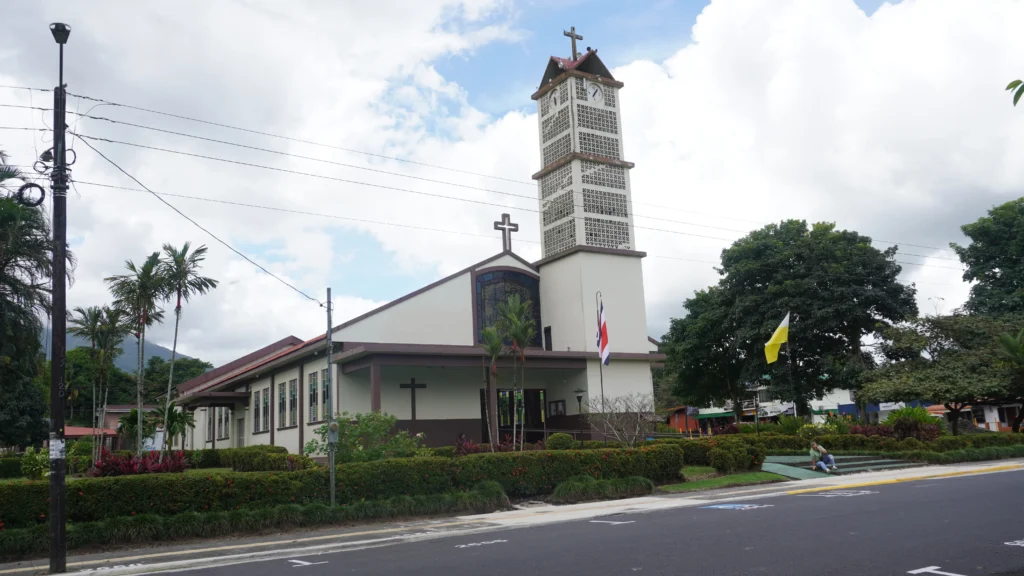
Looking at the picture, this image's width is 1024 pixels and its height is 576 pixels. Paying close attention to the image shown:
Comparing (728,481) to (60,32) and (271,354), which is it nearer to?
(60,32)

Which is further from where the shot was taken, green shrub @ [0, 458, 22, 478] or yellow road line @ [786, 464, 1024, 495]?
green shrub @ [0, 458, 22, 478]

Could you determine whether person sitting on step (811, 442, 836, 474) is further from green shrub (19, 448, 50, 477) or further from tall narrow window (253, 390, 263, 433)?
tall narrow window (253, 390, 263, 433)

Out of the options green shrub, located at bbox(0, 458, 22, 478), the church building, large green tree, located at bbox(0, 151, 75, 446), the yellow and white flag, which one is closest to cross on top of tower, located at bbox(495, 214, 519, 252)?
the church building

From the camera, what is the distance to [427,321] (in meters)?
31.0

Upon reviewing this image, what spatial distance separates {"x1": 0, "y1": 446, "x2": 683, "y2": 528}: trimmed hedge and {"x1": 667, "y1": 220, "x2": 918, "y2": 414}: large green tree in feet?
61.8

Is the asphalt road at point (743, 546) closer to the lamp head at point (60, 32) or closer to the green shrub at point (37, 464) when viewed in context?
the lamp head at point (60, 32)

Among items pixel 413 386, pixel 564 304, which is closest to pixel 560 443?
pixel 413 386

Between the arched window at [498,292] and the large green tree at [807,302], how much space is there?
11743 millimetres

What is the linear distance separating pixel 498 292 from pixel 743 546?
23.7 m

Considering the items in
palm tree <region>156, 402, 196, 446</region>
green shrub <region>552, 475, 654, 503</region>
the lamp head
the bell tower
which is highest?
the bell tower

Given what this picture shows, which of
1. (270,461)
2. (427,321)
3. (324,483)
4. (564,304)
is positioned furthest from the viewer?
(564,304)

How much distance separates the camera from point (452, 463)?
17.8 meters

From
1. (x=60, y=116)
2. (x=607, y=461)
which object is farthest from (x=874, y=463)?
(x=60, y=116)

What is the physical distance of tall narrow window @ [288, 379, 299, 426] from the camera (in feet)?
107
